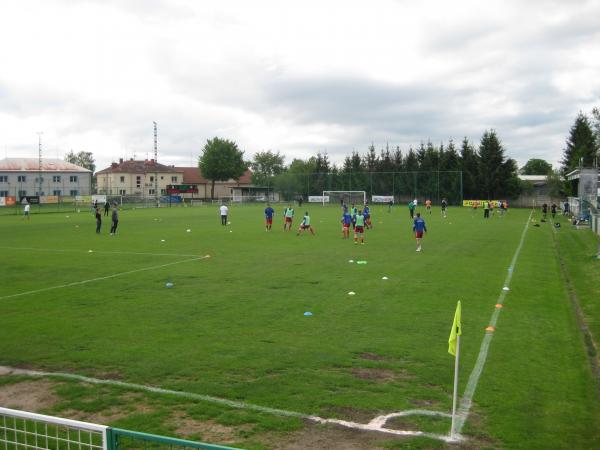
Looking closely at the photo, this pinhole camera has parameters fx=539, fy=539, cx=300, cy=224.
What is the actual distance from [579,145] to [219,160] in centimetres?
6663

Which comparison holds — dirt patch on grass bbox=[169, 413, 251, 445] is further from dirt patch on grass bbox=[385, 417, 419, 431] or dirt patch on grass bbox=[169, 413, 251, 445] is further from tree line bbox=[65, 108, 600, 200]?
tree line bbox=[65, 108, 600, 200]

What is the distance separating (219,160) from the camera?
112000mm

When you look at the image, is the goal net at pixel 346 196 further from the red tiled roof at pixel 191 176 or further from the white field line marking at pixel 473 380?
the white field line marking at pixel 473 380

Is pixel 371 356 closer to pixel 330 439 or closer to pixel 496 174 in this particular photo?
pixel 330 439

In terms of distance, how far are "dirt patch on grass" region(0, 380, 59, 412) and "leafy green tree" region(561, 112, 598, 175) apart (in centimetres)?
7710

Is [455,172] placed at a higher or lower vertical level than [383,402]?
higher

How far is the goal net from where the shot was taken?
3250 inches

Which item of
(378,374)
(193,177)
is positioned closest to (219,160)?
(193,177)

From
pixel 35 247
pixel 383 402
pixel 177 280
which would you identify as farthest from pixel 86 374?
pixel 35 247

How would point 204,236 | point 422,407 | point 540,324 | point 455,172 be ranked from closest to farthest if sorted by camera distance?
point 422,407 → point 540,324 → point 204,236 → point 455,172

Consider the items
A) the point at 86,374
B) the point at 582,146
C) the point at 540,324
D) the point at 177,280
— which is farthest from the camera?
the point at 582,146

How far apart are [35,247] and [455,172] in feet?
217

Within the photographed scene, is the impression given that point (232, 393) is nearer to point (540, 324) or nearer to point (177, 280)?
point (540, 324)

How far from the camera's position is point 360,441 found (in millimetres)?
5918
